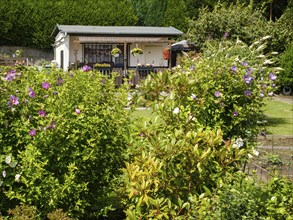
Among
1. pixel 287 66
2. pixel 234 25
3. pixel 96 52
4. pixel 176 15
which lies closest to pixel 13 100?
pixel 287 66

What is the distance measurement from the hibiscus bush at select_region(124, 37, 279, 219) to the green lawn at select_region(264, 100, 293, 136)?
457 cm

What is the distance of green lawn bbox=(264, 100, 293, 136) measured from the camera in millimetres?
12266

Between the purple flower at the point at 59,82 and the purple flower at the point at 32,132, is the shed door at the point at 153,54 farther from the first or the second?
the purple flower at the point at 32,132

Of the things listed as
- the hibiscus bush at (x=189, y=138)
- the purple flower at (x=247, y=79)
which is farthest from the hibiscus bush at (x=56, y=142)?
the purple flower at (x=247, y=79)

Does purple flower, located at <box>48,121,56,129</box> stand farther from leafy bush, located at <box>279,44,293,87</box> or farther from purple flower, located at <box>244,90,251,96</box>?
leafy bush, located at <box>279,44,293,87</box>

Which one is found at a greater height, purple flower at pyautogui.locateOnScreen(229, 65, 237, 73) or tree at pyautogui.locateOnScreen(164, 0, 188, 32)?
purple flower at pyautogui.locateOnScreen(229, 65, 237, 73)

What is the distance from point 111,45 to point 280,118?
1736 cm

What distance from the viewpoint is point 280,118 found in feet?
48.3

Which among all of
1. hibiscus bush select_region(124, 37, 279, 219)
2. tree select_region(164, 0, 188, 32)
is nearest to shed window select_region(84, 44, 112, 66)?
tree select_region(164, 0, 188, 32)

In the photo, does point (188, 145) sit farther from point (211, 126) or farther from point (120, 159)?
point (211, 126)

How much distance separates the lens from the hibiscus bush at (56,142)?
468 cm

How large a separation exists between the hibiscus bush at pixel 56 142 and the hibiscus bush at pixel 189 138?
421mm

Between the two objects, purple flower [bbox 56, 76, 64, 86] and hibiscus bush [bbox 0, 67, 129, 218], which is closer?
hibiscus bush [bbox 0, 67, 129, 218]

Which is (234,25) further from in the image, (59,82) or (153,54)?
(59,82)
